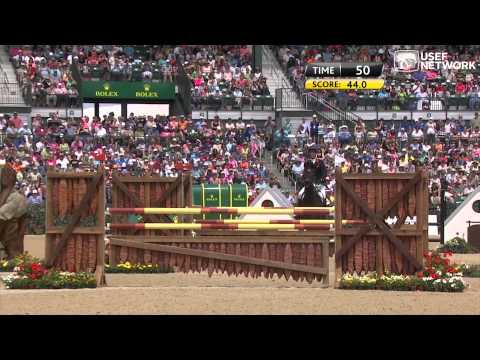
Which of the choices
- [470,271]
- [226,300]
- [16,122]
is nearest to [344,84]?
[16,122]

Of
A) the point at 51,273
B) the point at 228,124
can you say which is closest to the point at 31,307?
the point at 51,273

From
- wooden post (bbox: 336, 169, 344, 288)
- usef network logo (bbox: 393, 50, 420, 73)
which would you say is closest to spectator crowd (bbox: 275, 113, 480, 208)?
usef network logo (bbox: 393, 50, 420, 73)

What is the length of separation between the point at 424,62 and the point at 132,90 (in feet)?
37.1

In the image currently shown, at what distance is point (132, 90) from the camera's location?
41844 millimetres

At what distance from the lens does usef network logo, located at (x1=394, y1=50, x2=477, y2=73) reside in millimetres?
43062

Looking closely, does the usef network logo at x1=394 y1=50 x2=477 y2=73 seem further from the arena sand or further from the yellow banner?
the arena sand

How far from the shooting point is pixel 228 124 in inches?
1551

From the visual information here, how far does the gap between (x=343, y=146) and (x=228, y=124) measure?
428cm

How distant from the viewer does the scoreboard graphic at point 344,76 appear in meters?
42.0

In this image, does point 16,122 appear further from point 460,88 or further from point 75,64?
point 460,88

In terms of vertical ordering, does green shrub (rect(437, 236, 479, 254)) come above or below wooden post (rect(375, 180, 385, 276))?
below

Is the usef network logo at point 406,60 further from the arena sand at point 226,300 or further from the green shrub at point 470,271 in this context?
the arena sand at point 226,300

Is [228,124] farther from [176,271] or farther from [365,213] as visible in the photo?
[365,213]

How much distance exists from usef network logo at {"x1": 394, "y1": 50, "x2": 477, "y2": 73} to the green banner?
29.4ft
